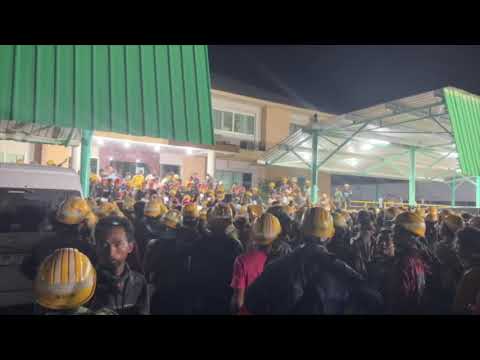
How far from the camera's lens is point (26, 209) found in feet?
14.3

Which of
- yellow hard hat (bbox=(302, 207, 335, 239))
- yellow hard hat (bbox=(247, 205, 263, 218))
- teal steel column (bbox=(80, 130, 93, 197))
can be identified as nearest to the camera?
yellow hard hat (bbox=(302, 207, 335, 239))

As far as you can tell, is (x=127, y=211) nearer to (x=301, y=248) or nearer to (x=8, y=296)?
(x=8, y=296)

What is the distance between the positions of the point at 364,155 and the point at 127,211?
31.8 ft

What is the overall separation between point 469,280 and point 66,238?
3.90 meters

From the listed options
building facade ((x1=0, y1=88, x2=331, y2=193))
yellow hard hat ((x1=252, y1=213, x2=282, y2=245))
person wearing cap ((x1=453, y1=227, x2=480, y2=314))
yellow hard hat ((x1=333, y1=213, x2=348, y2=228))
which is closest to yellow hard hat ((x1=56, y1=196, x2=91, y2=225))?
yellow hard hat ((x1=252, y1=213, x2=282, y2=245))

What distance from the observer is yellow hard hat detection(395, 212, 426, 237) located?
12.1ft

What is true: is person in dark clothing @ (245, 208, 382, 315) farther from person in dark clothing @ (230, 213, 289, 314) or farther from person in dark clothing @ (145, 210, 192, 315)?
person in dark clothing @ (145, 210, 192, 315)

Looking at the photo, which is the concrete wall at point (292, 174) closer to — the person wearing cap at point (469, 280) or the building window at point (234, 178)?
the building window at point (234, 178)

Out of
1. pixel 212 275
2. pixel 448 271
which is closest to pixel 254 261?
pixel 212 275

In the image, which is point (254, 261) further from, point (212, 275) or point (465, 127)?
point (465, 127)

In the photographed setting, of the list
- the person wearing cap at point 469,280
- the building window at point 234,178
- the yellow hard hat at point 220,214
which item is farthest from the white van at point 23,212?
→ the building window at point 234,178

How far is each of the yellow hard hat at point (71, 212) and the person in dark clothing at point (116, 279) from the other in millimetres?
628

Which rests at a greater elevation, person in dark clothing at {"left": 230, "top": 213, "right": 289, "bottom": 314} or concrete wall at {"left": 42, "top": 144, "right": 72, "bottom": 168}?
concrete wall at {"left": 42, "top": 144, "right": 72, "bottom": 168}

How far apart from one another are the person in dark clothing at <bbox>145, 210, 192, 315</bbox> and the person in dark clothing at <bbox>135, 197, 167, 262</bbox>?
2.08 ft
